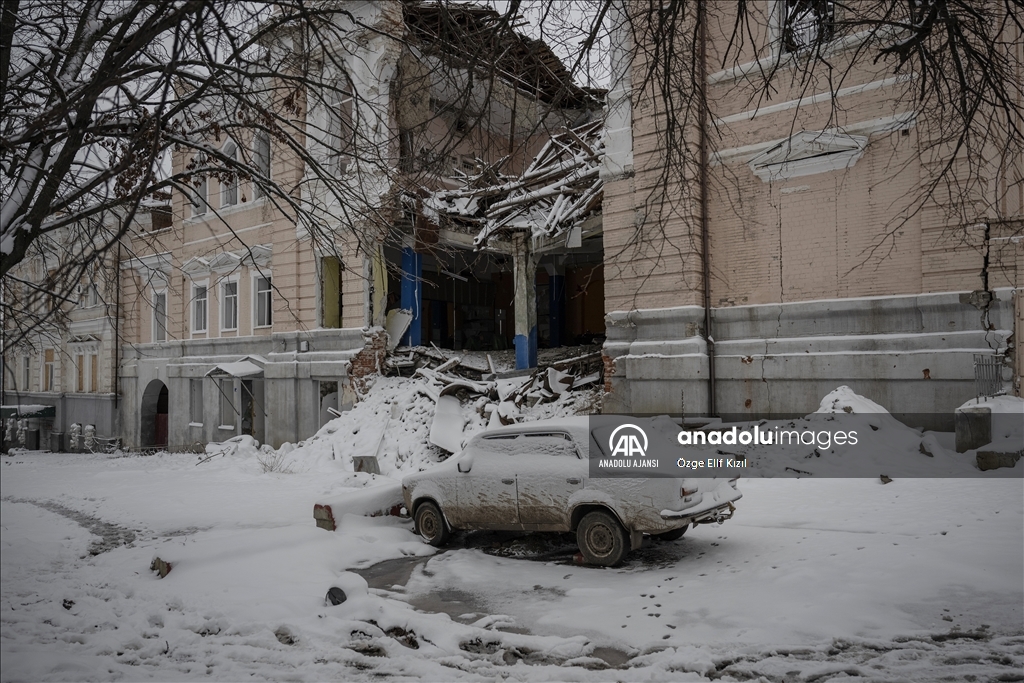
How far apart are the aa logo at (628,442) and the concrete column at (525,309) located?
848 centimetres

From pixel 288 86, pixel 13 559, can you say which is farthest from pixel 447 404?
pixel 13 559

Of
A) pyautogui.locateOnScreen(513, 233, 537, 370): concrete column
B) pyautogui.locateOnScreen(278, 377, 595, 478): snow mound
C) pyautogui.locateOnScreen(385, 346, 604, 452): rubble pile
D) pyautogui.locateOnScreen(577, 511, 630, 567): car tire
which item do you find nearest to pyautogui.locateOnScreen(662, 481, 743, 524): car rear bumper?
pyautogui.locateOnScreen(577, 511, 630, 567): car tire

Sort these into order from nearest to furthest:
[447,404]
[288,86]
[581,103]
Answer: [288,86] → [581,103] → [447,404]

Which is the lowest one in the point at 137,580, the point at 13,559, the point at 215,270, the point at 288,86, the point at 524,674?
the point at 524,674

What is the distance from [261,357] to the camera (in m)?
19.3

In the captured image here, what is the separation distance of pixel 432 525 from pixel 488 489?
922 millimetres

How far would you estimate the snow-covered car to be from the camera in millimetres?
6809

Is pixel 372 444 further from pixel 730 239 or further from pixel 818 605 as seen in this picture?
pixel 818 605

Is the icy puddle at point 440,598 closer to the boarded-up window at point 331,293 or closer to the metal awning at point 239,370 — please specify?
the boarded-up window at point 331,293

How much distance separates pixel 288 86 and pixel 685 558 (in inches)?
220

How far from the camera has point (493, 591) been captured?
6.36 meters

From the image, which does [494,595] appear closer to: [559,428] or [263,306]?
[559,428]

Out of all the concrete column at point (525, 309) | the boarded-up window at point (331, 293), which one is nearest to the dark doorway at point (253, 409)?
the boarded-up window at point (331, 293)

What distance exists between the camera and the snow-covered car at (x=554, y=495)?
268 inches
